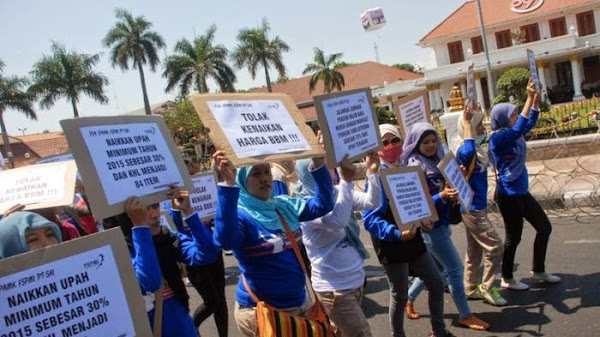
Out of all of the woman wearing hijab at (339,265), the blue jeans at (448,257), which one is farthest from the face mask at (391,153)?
the woman wearing hijab at (339,265)

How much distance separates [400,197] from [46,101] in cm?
3851

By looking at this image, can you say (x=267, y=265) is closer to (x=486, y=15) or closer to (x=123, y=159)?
(x=123, y=159)

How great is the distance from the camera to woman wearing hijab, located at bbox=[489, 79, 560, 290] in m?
4.95

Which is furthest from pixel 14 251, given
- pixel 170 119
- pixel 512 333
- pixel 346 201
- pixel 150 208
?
pixel 170 119

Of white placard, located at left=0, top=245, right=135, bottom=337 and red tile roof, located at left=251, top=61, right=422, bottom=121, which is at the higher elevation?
red tile roof, located at left=251, top=61, right=422, bottom=121

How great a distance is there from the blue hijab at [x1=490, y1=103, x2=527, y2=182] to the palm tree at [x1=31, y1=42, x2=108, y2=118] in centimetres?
3630

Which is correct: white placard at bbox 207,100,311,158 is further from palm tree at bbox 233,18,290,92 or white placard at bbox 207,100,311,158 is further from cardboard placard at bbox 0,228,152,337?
palm tree at bbox 233,18,290,92

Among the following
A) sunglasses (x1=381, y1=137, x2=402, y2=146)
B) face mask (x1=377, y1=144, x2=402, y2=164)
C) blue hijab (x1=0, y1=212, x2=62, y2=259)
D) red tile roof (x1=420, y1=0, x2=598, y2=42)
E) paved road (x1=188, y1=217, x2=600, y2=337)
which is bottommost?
paved road (x1=188, y1=217, x2=600, y2=337)

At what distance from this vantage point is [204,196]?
201 inches

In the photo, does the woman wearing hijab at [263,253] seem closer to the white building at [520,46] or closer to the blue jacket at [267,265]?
the blue jacket at [267,265]

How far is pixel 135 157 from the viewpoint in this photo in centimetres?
239

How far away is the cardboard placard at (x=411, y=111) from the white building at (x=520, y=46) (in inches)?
1364

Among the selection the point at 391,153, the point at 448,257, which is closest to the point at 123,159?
the point at 391,153

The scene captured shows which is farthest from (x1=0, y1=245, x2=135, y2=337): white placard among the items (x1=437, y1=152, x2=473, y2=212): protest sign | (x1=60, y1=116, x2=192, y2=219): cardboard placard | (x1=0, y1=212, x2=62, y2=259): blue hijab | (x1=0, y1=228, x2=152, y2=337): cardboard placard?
(x1=437, y1=152, x2=473, y2=212): protest sign
